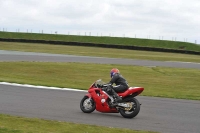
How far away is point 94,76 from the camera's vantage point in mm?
26578

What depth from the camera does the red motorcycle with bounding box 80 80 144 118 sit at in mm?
12375

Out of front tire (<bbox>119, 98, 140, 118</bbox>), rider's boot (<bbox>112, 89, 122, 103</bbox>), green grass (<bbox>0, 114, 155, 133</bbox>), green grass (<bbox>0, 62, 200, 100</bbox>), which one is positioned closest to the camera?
green grass (<bbox>0, 114, 155, 133</bbox>)

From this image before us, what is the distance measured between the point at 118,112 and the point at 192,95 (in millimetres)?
7146

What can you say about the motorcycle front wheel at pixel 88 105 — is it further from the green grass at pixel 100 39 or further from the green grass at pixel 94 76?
the green grass at pixel 100 39

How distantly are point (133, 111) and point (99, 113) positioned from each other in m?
1.47

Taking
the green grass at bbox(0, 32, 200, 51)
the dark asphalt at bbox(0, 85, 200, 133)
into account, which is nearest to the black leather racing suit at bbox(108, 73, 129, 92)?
the dark asphalt at bbox(0, 85, 200, 133)

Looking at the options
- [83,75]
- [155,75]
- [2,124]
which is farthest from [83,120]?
[155,75]

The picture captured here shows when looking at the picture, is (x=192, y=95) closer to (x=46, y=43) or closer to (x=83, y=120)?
(x=83, y=120)

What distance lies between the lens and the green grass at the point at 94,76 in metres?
21.7

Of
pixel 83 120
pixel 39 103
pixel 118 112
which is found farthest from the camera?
pixel 39 103

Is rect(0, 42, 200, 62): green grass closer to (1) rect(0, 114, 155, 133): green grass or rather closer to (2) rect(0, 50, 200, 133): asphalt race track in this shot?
(2) rect(0, 50, 200, 133): asphalt race track

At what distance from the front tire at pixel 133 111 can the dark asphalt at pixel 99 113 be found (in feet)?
0.50

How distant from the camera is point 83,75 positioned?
2678 centimetres

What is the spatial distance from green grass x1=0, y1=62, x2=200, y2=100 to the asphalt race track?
2776 mm
